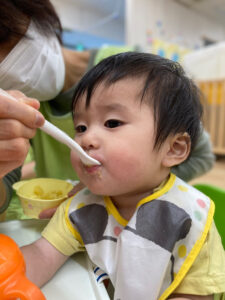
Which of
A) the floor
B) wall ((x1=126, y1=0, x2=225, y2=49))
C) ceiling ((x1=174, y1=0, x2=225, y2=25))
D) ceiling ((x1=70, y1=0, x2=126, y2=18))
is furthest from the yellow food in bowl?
ceiling ((x1=174, y1=0, x2=225, y2=25))

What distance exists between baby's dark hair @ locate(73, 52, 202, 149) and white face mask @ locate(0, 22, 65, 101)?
263mm

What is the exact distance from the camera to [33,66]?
2.53 ft

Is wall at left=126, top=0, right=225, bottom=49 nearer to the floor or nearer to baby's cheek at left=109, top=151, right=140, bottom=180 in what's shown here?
the floor

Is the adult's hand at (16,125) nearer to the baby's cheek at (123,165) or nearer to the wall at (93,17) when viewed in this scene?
the baby's cheek at (123,165)

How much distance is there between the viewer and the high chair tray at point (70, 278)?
428 mm

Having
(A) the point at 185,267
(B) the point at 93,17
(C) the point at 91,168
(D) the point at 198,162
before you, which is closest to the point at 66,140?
(C) the point at 91,168

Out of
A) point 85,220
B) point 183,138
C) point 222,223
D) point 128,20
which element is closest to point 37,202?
point 85,220

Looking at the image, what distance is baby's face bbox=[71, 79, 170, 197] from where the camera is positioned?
0.49 m

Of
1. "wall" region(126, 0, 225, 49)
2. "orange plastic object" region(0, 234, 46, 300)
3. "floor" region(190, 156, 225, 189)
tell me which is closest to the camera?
"orange plastic object" region(0, 234, 46, 300)

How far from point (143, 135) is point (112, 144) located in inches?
2.5

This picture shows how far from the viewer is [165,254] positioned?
47 centimetres

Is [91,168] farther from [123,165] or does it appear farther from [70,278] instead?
[70,278]

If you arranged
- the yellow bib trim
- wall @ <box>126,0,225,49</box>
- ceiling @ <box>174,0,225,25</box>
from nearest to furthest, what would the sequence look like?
the yellow bib trim < wall @ <box>126,0,225,49</box> < ceiling @ <box>174,0,225,25</box>

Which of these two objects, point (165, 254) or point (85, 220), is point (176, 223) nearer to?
point (165, 254)
